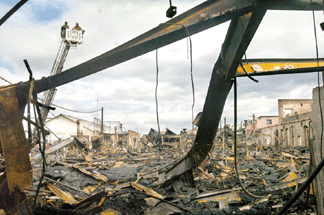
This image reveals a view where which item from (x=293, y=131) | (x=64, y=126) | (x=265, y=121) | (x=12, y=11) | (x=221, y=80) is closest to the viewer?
(x=12, y=11)

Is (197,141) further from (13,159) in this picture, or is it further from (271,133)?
(271,133)

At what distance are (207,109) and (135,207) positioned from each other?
10.2ft

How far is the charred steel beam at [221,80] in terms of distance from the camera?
11.4 ft

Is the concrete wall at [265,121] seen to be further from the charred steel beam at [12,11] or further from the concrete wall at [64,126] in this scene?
the charred steel beam at [12,11]

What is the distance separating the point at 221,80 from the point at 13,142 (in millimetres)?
3648

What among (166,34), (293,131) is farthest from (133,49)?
(293,131)

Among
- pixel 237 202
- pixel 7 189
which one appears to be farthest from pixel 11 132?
pixel 237 202

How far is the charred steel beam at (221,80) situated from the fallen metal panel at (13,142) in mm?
3265

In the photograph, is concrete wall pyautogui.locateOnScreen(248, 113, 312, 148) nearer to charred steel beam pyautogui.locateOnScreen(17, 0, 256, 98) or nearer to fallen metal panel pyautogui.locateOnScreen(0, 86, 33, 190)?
charred steel beam pyautogui.locateOnScreen(17, 0, 256, 98)

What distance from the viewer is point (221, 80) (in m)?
4.70

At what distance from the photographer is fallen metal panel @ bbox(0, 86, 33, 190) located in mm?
2998

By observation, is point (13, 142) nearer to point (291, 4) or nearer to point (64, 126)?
point (291, 4)

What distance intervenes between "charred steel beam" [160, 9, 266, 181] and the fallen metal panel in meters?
3.27

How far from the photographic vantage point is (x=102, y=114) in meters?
33.6
